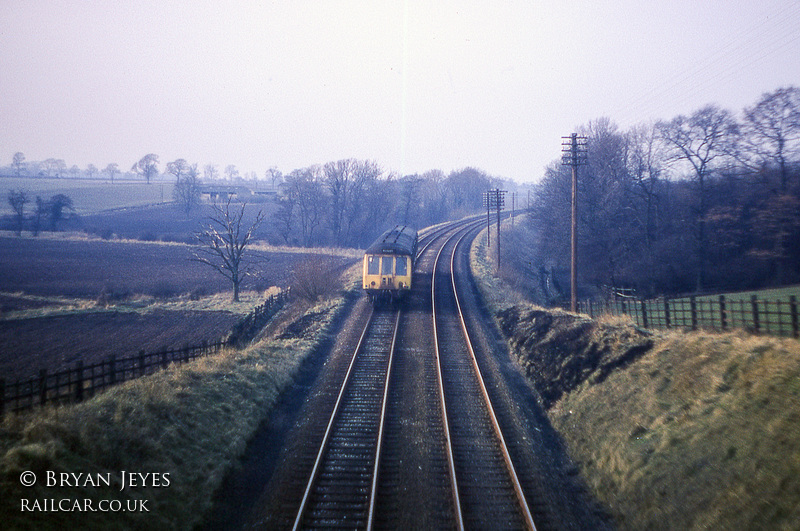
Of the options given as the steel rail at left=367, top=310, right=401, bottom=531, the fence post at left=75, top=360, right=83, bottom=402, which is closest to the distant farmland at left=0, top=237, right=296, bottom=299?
the steel rail at left=367, top=310, right=401, bottom=531

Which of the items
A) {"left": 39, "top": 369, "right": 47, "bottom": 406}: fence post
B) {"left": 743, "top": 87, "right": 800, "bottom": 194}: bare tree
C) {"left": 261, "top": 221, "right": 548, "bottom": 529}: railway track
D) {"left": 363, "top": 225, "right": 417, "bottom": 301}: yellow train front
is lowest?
{"left": 261, "top": 221, "right": 548, "bottom": 529}: railway track

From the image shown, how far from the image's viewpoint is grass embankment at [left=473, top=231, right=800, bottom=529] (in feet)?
22.1

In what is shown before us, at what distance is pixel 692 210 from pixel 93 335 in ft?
113

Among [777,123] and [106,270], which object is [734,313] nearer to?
[777,123]

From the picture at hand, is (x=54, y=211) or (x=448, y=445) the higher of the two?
(x=54, y=211)

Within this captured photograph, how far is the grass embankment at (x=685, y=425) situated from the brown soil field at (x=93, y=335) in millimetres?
15960

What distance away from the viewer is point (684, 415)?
29.5 feet

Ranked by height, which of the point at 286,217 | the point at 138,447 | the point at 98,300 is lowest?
the point at 138,447

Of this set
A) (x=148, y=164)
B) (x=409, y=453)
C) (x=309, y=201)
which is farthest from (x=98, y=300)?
(x=148, y=164)

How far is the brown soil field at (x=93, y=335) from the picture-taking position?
17578mm

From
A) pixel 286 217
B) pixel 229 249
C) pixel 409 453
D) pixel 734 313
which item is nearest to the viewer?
pixel 409 453

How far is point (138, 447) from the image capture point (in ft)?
27.0

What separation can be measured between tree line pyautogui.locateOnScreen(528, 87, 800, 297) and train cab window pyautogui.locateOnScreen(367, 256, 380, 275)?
57.7 ft

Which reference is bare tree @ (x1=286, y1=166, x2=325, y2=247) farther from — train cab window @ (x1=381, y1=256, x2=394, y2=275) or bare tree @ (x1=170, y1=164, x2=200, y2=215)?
train cab window @ (x1=381, y1=256, x2=394, y2=275)
